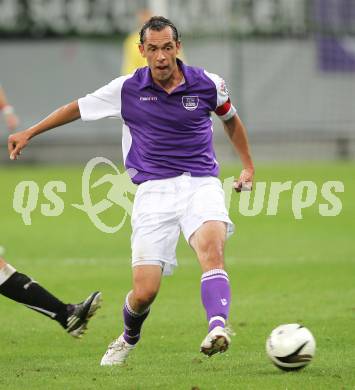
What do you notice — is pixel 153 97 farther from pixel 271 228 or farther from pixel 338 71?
pixel 338 71

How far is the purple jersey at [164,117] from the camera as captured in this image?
830 centimetres

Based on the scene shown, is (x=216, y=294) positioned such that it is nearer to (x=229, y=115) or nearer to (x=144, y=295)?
(x=144, y=295)

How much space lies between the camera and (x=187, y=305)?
37.3 feet

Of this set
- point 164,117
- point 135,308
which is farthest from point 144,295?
point 164,117

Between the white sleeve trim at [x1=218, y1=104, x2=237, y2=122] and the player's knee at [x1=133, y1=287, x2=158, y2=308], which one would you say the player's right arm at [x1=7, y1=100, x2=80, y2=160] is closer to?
the white sleeve trim at [x1=218, y1=104, x2=237, y2=122]

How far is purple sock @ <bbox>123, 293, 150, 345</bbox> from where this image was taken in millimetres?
8289

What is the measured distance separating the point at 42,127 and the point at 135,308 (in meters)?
1.41

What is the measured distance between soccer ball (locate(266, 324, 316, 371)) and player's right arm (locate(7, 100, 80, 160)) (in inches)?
83.4

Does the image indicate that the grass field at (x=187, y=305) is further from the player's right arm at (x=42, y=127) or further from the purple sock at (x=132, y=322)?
the player's right arm at (x=42, y=127)

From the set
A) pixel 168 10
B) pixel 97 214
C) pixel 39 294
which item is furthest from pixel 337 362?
pixel 168 10

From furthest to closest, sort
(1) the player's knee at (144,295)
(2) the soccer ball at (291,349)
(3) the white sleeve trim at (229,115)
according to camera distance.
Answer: (3) the white sleeve trim at (229,115) < (1) the player's knee at (144,295) < (2) the soccer ball at (291,349)

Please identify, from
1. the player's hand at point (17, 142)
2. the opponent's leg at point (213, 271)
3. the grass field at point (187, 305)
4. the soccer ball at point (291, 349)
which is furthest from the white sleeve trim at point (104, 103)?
→ the soccer ball at point (291, 349)

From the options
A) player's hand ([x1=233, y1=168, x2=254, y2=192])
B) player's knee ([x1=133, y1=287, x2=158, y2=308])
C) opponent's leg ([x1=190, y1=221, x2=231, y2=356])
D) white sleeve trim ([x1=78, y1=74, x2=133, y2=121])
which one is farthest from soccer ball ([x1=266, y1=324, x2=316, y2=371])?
white sleeve trim ([x1=78, y1=74, x2=133, y2=121])

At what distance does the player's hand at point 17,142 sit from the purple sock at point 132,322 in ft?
4.18
